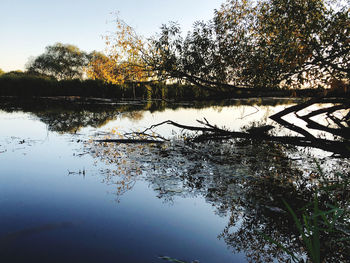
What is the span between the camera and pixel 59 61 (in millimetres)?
89812

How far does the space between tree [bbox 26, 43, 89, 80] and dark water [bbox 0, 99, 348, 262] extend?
296ft

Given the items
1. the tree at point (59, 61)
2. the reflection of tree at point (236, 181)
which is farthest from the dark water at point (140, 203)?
the tree at point (59, 61)

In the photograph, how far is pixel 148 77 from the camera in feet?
37.3

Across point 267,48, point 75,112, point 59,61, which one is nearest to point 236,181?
point 267,48

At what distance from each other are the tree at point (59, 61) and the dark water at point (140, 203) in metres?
90.1

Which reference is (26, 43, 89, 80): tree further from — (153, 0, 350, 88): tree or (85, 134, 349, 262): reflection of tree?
(85, 134, 349, 262): reflection of tree

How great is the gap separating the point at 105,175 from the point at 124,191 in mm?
1247

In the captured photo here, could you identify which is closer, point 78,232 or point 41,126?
point 78,232

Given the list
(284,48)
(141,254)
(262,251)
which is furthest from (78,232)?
(284,48)

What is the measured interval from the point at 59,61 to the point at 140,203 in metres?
101

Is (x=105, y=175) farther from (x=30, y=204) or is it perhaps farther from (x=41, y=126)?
(x=41, y=126)

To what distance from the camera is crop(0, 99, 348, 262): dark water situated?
3553 mm

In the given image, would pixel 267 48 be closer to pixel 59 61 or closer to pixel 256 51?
pixel 256 51

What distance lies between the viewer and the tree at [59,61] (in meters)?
89.4
